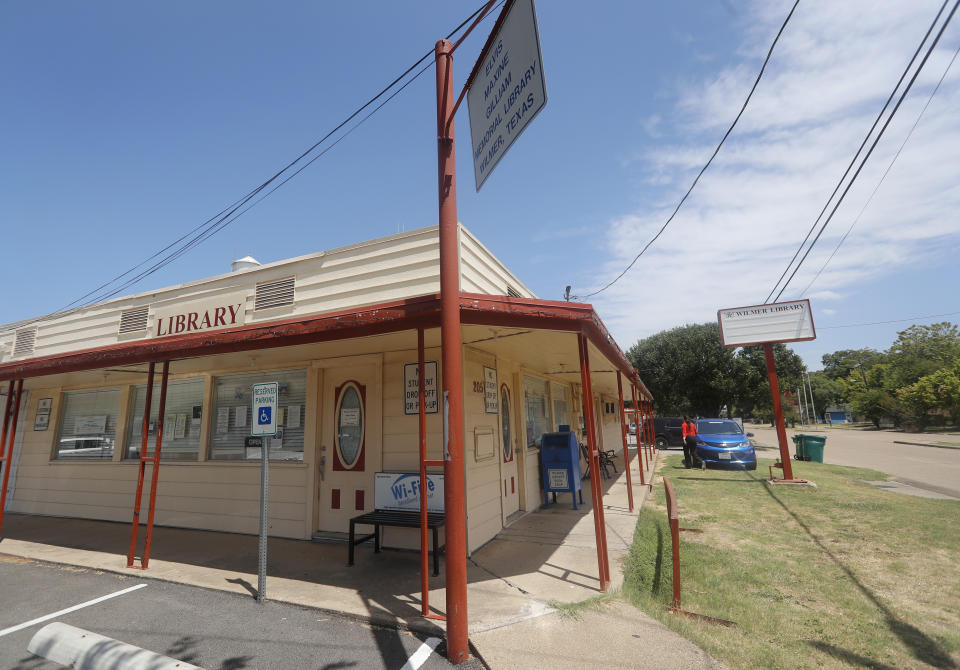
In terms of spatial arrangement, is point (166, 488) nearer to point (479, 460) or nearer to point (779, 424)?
point (479, 460)

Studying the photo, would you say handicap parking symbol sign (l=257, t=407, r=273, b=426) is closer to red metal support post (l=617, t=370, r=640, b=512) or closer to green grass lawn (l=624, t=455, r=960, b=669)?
green grass lawn (l=624, t=455, r=960, b=669)

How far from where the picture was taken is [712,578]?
488cm

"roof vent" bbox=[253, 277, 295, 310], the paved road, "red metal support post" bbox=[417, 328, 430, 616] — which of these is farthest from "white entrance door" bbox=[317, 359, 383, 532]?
the paved road

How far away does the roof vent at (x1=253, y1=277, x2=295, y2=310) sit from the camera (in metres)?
7.34

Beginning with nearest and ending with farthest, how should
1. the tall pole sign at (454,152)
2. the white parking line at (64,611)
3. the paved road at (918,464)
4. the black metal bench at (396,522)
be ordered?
the tall pole sign at (454,152) < the white parking line at (64,611) < the black metal bench at (396,522) < the paved road at (918,464)

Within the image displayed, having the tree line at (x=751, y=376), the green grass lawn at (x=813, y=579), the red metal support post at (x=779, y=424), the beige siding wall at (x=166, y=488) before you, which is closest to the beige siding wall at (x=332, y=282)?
the beige siding wall at (x=166, y=488)

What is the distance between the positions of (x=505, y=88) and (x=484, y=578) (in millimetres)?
4644

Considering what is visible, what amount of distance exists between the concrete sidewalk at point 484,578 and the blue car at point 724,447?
794 centimetres

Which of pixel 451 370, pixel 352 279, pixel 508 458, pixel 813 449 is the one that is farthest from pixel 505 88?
pixel 813 449

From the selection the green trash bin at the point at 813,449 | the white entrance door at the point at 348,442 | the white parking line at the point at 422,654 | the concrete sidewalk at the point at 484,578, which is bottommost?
the white parking line at the point at 422,654

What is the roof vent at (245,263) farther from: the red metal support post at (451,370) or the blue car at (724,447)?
the blue car at (724,447)

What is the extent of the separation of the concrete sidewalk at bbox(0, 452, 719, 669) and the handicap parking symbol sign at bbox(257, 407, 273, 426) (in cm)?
173

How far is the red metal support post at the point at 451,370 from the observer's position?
333 cm

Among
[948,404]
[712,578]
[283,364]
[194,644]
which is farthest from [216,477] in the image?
[948,404]
